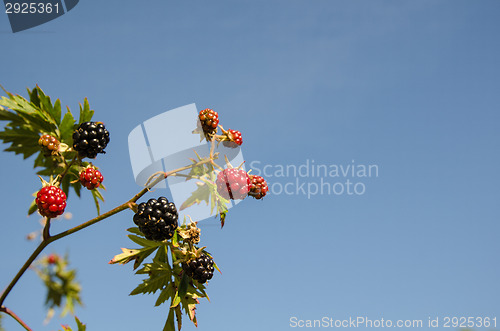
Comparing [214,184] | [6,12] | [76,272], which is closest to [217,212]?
[214,184]

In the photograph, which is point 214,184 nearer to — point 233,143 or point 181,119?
point 233,143

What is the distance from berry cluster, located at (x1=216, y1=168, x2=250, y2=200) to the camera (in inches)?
181

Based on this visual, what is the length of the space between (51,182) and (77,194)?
4.57 ft

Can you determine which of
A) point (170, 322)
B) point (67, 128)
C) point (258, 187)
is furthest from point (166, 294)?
point (67, 128)

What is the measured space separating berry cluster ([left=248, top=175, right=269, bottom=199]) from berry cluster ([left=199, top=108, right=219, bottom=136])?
0.56 meters

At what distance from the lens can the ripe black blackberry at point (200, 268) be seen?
14.4ft

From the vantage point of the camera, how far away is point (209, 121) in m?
4.74

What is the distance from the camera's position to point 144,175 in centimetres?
464

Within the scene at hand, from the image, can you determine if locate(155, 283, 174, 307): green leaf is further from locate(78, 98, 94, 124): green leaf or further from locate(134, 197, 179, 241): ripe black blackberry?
locate(78, 98, 94, 124): green leaf

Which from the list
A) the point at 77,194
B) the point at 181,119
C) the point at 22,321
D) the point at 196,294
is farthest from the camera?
the point at 77,194

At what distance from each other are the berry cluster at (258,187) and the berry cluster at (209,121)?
0.56 meters

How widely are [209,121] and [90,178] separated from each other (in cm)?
116

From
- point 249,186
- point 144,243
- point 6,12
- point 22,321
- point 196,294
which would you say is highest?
point 6,12

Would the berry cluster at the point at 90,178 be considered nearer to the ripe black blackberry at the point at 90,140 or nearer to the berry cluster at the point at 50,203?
the ripe black blackberry at the point at 90,140
